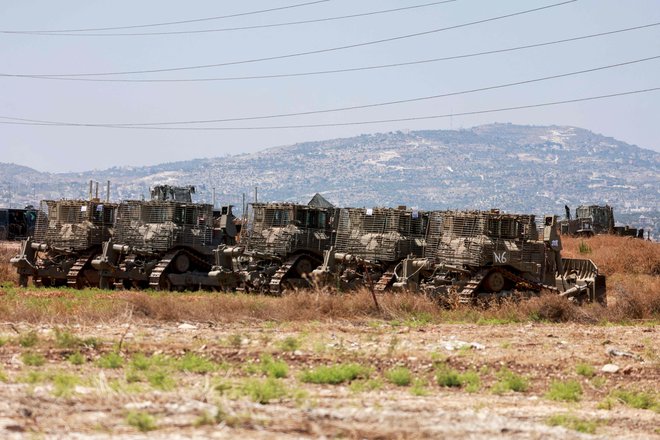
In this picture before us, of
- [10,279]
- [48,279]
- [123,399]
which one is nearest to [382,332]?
[123,399]

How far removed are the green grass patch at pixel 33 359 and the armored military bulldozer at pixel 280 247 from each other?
17.4 m

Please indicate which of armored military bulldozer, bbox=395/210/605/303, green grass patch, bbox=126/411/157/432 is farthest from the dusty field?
armored military bulldozer, bbox=395/210/605/303

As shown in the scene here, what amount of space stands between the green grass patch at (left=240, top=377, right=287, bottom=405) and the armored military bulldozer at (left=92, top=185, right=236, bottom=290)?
21.4 metres

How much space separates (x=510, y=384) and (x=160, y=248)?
21.9 m

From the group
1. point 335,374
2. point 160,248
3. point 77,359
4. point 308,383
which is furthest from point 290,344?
point 160,248

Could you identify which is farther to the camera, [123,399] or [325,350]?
[325,350]

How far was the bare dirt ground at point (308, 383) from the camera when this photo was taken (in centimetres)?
1195

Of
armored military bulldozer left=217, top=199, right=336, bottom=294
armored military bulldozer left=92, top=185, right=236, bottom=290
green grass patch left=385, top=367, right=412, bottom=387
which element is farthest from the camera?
armored military bulldozer left=92, top=185, right=236, bottom=290

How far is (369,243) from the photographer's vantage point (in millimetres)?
33031

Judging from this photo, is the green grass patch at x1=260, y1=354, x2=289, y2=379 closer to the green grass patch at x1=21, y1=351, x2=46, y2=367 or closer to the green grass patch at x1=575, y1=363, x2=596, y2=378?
the green grass patch at x1=21, y1=351, x2=46, y2=367

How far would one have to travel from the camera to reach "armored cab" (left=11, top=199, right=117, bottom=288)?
127ft

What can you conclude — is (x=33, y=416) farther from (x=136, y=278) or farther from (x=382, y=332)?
(x=136, y=278)

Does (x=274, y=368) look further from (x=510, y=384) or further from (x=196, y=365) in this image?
(x=510, y=384)

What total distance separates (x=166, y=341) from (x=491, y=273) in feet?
39.9
